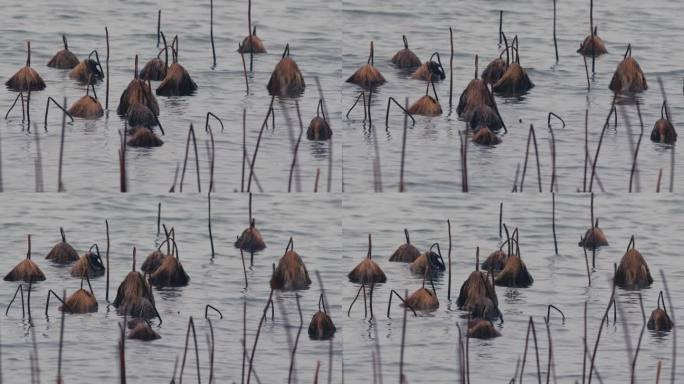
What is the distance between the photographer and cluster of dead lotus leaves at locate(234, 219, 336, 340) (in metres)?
19.8

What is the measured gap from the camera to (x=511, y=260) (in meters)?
21.7

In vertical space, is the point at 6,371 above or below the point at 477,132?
below

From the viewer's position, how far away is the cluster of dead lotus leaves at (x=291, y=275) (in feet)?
65.1

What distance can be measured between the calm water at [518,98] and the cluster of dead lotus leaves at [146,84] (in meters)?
0.69

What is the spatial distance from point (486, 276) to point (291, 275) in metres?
2.10

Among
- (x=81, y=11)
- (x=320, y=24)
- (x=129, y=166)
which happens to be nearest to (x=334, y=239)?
(x=129, y=166)

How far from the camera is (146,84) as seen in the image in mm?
23203

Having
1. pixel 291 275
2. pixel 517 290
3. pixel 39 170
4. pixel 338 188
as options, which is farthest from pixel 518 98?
pixel 39 170

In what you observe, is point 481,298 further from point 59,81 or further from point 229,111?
point 59,81

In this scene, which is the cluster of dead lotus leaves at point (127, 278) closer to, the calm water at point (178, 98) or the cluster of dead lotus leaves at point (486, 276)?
the calm water at point (178, 98)

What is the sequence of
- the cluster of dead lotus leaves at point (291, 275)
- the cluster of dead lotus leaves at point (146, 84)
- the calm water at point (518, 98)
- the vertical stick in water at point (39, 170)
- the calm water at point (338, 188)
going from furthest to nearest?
the cluster of dead lotus leaves at point (146, 84)
the calm water at point (518, 98)
the vertical stick in water at point (39, 170)
the cluster of dead lotus leaves at point (291, 275)
the calm water at point (338, 188)

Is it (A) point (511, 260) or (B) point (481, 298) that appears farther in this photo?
(A) point (511, 260)

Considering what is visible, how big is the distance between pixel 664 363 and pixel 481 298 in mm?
1951

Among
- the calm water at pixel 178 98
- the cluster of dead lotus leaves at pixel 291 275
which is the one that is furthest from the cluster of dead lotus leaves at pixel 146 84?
the cluster of dead lotus leaves at pixel 291 275
